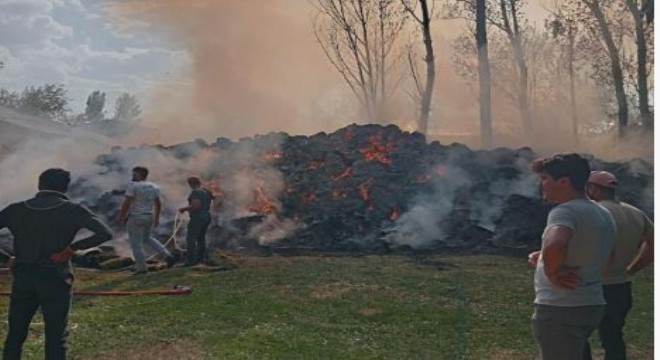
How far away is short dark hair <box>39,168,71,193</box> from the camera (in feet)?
14.6

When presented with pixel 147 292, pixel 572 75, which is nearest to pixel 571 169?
pixel 147 292

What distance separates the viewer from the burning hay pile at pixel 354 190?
13.0m

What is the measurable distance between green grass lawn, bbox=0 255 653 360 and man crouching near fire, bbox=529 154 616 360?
2.20 m

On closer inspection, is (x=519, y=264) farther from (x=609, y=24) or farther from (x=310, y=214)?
(x=609, y=24)

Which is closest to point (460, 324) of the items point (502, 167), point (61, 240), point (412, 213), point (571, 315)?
point (571, 315)

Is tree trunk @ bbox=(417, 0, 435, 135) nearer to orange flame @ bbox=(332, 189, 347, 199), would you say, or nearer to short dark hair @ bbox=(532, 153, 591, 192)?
orange flame @ bbox=(332, 189, 347, 199)

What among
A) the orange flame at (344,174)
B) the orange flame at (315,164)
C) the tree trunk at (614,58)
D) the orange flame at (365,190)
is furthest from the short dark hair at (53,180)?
the tree trunk at (614,58)

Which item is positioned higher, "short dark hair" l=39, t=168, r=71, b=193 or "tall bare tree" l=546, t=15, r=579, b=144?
"tall bare tree" l=546, t=15, r=579, b=144

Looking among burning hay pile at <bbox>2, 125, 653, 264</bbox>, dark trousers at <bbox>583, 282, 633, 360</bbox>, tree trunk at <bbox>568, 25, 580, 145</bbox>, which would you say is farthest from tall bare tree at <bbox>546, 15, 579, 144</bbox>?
dark trousers at <bbox>583, 282, 633, 360</bbox>

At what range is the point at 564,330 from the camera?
343 centimetres

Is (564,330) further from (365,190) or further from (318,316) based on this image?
(365,190)

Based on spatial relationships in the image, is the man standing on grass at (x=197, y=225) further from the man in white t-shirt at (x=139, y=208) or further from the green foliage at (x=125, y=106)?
the green foliage at (x=125, y=106)

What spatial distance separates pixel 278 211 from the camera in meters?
14.3

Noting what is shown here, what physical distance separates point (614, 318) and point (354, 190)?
10270mm
